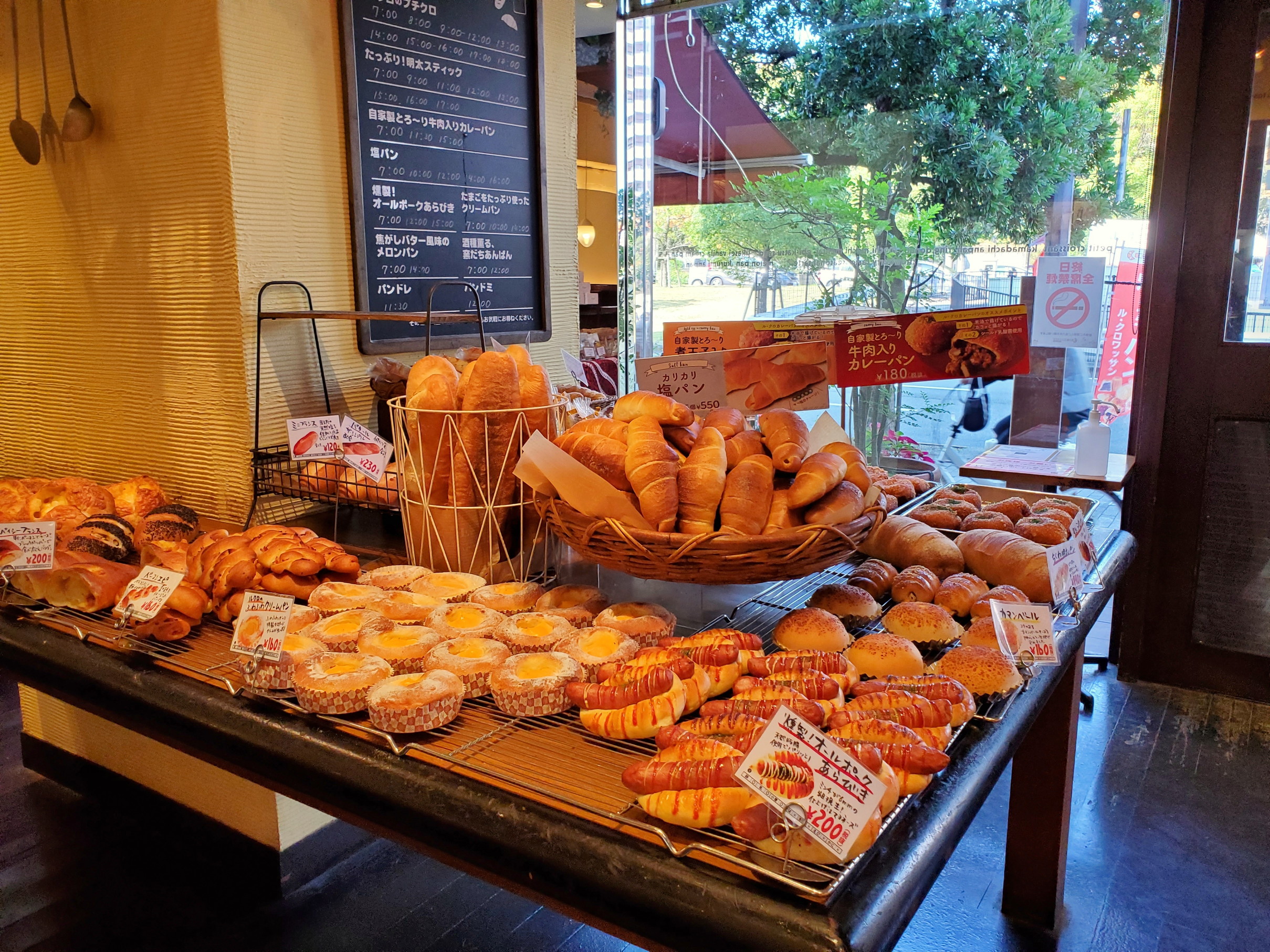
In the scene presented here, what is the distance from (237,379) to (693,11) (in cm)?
376

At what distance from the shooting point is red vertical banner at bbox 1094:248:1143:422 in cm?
362

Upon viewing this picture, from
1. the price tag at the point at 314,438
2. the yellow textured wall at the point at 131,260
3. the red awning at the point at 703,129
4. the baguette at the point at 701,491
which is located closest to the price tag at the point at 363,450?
the price tag at the point at 314,438

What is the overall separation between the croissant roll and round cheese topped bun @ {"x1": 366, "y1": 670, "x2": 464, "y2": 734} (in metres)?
0.66

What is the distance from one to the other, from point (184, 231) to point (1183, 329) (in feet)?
11.1

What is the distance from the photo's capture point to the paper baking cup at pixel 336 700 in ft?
3.80

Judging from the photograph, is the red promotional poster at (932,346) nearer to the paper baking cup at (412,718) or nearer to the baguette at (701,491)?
the baguette at (701,491)


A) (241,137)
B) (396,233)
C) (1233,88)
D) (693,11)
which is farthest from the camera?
(693,11)

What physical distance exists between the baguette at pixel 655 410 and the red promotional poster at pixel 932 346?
0.53 m

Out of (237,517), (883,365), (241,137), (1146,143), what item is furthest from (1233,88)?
(237,517)

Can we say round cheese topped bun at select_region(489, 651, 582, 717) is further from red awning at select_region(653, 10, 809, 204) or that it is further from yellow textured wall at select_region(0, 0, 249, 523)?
red awning at select_region(653, 10, 809, 204)

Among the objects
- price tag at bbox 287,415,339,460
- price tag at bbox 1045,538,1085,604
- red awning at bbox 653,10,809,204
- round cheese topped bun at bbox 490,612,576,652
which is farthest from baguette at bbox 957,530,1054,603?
red awning at bbox 653,10,809,204

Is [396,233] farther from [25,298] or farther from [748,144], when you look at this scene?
[748,144]

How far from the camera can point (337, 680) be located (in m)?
1.18

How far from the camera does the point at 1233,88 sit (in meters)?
3.24
